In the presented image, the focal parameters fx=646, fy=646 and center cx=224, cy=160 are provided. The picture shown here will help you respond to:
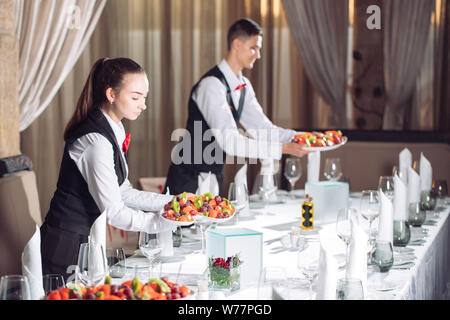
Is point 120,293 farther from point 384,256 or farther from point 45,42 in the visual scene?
point 45,42

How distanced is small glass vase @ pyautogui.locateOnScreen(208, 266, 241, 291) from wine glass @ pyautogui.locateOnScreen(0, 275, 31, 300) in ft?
1.80

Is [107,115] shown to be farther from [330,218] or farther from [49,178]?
[49,178]

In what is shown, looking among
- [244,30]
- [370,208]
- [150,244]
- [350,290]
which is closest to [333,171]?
[244,30]

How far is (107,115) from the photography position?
2.15m

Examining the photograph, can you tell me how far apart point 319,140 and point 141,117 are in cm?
232

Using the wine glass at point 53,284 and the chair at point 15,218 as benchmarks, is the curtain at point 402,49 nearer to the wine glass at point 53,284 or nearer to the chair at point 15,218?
the chair at point 15,218

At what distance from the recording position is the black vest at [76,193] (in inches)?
82.3

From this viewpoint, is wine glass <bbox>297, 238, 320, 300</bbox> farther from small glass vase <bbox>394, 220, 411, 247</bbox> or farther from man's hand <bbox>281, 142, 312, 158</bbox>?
man's hand <bbox>281, 142, 312, 158</bbox>

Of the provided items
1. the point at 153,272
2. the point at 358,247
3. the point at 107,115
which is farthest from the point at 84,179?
the point at 358,247

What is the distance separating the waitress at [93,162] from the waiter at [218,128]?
96 centimetres

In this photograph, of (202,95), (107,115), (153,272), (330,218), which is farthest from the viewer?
(202,95)

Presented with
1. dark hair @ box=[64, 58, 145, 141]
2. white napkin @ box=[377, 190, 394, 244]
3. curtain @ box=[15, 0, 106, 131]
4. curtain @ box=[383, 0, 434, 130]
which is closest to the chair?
curtain @ box=[15, 0, 106, 131]

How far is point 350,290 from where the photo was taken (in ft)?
4.30

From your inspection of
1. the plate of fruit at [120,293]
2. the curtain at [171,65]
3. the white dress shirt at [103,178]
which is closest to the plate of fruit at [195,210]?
the white dress shirt at [103,178]
